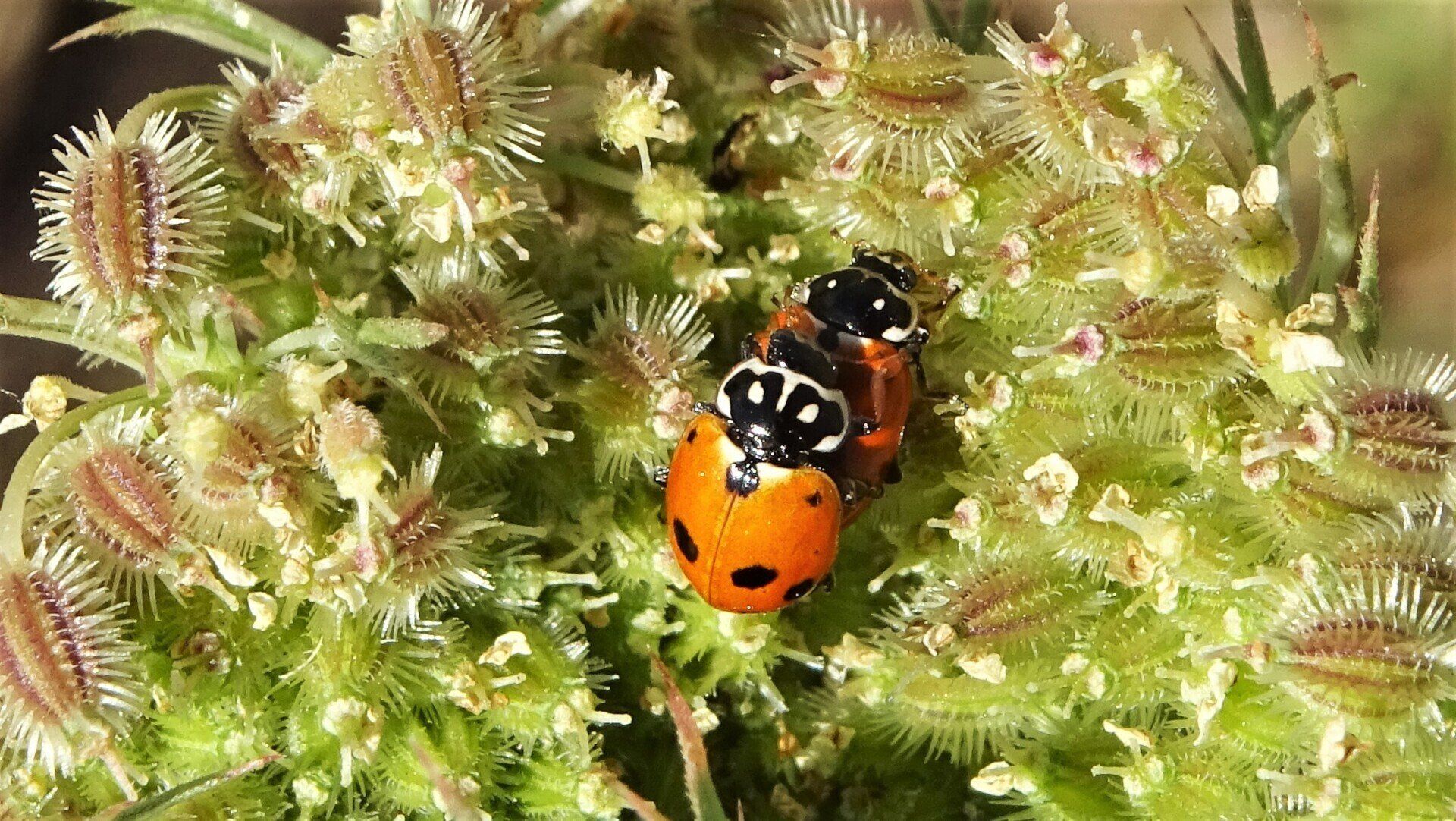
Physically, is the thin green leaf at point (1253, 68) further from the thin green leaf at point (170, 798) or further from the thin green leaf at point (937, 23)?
the thin green leaf at point (170, 798)

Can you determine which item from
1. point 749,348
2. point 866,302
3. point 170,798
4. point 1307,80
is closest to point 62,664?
point 170,798

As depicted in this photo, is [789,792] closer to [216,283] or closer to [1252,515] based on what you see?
[1252,515]

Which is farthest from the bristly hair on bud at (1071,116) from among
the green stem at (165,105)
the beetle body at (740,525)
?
the green stem at (165,105)

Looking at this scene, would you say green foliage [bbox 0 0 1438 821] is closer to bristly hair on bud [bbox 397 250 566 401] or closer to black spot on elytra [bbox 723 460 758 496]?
bristly hair on bud [bbox 397 250 566 401]

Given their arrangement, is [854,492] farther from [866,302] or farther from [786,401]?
[866,302]

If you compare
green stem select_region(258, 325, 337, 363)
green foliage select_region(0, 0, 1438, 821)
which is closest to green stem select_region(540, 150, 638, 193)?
green foliage select_region(0, 0, 1438, 821)

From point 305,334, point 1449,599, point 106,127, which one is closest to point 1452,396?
point 1449,599
